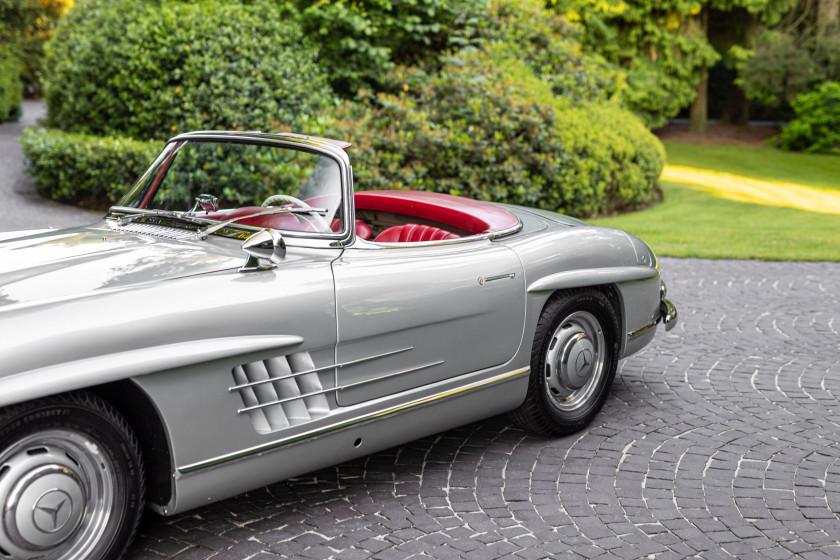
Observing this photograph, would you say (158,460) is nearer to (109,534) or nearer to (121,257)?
(109,534)

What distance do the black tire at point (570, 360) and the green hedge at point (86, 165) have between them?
23.7ft

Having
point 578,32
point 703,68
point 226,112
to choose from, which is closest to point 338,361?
point 226,112

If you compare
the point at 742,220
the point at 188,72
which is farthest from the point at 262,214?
the point at 742,220

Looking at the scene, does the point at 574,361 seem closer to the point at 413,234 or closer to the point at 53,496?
the point at 413,234

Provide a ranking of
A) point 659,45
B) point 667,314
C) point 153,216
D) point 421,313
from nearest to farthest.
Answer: point 421,313, point 153,216, point 667,314, point 659,45

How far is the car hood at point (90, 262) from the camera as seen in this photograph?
289 centimetres

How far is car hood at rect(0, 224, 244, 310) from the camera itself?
2.89 meters

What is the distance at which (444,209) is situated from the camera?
444 cm

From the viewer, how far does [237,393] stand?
2.99 metres

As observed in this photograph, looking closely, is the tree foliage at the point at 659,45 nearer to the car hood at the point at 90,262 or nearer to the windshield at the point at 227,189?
the windshield at the point at 227,189

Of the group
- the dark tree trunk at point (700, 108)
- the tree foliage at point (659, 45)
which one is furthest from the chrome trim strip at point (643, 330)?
the dark tree trunk at point (700, 108)

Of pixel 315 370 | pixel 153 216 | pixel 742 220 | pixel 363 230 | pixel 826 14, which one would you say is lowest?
pixel 742 220

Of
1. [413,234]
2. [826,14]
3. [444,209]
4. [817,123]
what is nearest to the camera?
[413,234]

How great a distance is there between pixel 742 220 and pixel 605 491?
30.3 feet
